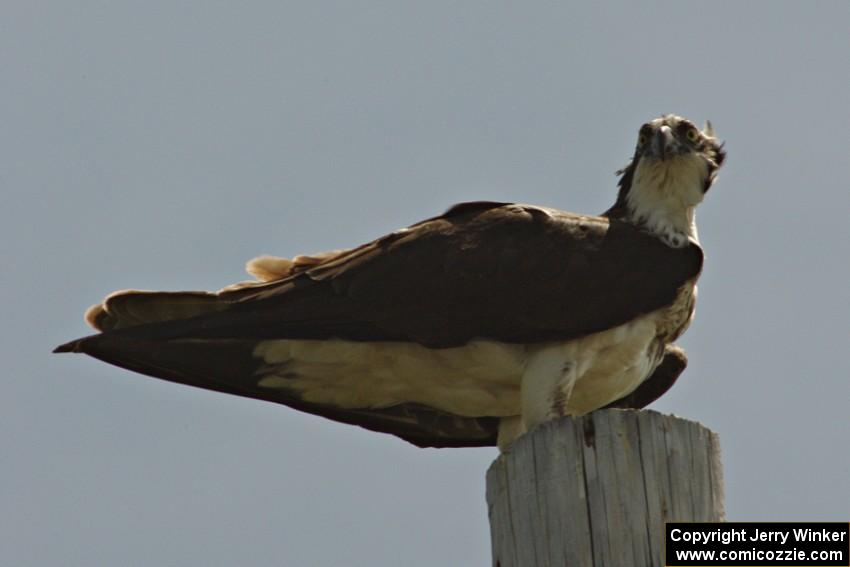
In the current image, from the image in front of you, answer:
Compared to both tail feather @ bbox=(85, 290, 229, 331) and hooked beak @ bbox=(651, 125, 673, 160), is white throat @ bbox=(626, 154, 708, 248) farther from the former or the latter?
tail feather @ bbox=(85, 290, 229, 331)

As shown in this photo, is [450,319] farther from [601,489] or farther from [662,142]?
[601,489]

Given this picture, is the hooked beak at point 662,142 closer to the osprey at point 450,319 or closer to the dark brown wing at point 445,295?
the osprey at point 450,319

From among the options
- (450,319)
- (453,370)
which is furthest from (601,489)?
(453,370)

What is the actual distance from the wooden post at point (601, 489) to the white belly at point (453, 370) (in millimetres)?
1904

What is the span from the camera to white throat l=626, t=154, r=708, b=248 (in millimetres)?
8336

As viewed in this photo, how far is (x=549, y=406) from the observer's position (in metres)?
7.56

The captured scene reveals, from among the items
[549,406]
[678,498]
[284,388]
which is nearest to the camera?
[678,498]

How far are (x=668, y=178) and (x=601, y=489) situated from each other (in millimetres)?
3201

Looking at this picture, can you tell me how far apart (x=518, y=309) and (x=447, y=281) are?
0.37m

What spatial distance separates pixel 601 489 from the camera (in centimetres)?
559

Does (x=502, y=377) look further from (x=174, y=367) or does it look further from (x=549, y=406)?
(x=174, y=367)

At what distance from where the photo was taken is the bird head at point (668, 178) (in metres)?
8.36

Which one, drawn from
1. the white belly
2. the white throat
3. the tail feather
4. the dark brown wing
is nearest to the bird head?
the white throat

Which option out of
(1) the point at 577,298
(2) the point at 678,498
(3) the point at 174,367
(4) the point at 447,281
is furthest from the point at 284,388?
(2) the point at 678,498
